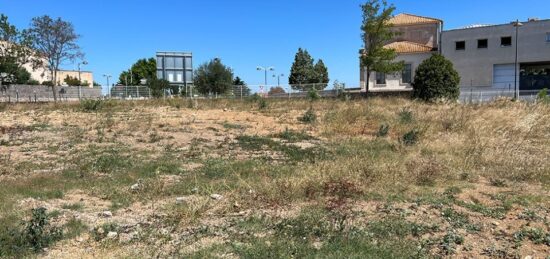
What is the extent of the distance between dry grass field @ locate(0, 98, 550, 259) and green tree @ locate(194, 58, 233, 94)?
33621 millimetres

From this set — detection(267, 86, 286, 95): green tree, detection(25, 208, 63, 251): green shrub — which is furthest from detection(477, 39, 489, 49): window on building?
detection(25, 208, 63, 251): green shrub

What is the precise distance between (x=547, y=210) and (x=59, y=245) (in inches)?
221

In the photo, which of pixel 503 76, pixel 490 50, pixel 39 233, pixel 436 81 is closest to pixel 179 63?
pixel 436 81

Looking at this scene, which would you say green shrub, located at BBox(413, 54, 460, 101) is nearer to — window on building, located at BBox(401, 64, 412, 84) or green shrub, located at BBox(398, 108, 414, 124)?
green shrub, located at BBox(398, 108, 414, 124)

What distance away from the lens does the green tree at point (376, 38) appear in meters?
35.5

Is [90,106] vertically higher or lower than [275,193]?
higher

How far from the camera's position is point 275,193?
6156 mm

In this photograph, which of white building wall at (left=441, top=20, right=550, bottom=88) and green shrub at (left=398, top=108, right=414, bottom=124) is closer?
green shrub at (left=398, top=108, right=414, bottom=124)

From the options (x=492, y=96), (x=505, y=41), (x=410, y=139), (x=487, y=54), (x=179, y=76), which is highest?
(x=505, y=41)

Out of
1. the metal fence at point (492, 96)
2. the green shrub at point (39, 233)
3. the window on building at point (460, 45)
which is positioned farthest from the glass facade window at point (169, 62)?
the window on building at point (460, 45)

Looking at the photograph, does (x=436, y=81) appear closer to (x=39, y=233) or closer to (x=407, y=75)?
(x=407, y=75)

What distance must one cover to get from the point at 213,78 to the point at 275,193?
4192 cm

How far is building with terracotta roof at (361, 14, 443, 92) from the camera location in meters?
46.4

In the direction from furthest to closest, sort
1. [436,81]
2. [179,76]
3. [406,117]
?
[179,76]
[436,81]
[406,117]
